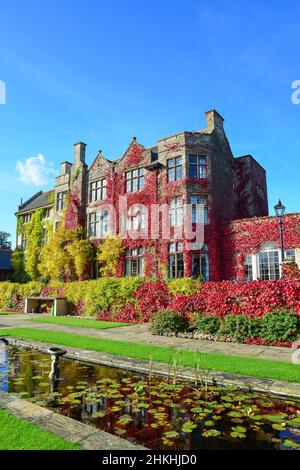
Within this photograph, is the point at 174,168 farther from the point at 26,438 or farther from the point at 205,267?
the point at 26,438

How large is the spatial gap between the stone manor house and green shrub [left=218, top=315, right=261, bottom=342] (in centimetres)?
903

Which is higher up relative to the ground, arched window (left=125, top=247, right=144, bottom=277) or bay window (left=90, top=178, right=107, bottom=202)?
bay window (left=90, top=178, right=107, bottom=202)

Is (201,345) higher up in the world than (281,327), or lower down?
lower down

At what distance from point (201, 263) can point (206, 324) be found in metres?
10.00

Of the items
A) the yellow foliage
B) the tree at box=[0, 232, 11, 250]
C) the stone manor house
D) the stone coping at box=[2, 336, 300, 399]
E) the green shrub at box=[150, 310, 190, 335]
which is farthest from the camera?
the tree at box=[0, 232, 11, 250]

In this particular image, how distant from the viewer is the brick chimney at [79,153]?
3225cm

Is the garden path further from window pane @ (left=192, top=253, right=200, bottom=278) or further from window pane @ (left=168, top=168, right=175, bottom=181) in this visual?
window pane @ (left=168, top=168, right=175, bottom=181)

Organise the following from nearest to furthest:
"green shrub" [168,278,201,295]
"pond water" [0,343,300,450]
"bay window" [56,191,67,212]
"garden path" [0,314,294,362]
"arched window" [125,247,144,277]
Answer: "pond water" [0,343,300,450]
"garden path" [0,314,294,362]
"green shrub" [168,278,201,295]
"arched window" [125,247,144,277]
"bay window" [56,191,67,212]

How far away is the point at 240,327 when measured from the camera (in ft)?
39.4

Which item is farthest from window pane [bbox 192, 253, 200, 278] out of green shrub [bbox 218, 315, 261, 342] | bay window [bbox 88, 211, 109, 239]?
green shrub [bbox 218, 315, 261, 342]

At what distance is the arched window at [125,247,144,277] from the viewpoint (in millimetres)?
25297

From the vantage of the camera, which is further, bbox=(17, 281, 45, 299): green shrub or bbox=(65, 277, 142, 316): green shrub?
bbox=(17, 281, 45, 299): green shrub

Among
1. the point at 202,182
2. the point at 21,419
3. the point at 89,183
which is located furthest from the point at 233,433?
the point at 89,183

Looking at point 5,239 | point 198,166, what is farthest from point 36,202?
point 5,239
